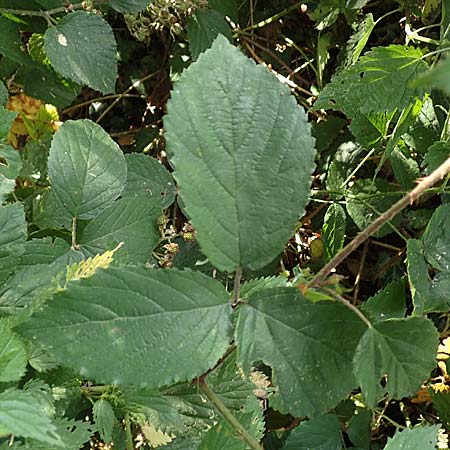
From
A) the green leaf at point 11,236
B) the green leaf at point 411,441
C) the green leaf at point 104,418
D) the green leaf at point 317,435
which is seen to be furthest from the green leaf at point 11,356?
the green leaf at point 317,435

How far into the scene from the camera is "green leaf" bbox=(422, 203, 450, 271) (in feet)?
3.79

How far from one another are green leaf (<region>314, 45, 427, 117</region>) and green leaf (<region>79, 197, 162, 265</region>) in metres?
0.42

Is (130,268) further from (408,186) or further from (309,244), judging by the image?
(309,244)

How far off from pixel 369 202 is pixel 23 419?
1054mm

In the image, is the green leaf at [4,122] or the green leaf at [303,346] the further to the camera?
the green leaf at [4,122]

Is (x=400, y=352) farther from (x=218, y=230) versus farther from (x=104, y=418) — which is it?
(x=104, y=418)

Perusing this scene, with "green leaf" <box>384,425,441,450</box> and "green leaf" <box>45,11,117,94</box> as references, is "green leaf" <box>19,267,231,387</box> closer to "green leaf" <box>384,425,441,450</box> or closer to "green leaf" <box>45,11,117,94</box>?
"green leaf" <box>384,425,441,450</box>

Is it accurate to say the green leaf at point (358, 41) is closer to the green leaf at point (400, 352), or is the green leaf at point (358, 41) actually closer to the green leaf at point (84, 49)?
the green leaf at point (84, 49)

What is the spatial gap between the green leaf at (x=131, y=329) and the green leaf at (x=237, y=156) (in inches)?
2.4

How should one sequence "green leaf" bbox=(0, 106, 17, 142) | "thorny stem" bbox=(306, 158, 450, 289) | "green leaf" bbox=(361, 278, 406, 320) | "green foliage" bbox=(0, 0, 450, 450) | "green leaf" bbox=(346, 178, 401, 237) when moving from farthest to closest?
"green leaf" bbox=(346, 178, 401, 237), "green leaf" bbox=(361, 278, 406, 320), "green leaf" bbox=(0, 106, 17, 142), "green foliage" bbox=(0, 0, 450, 450), "thorny stem" bbox=(306, 158, 450, 289)

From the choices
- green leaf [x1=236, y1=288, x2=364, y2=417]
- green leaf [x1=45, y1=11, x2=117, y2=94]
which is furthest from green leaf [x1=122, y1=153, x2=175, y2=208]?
green leaf [x1=236, y1=288, x2=364, y2=417]

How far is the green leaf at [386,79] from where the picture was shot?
1163 mm

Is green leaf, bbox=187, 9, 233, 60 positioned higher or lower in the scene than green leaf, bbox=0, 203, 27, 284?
higher

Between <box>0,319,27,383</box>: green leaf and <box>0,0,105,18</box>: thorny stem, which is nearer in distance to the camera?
<box>0,319,27,383</box>: green leaf
